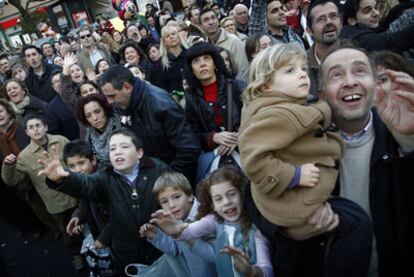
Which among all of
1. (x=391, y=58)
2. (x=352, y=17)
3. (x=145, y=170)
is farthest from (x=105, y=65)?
(x=391, y=58)

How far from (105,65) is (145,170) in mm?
3453

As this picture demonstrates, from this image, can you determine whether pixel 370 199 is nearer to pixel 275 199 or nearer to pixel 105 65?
pixel 275 199

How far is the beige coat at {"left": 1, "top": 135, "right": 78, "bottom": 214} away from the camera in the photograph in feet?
12.5

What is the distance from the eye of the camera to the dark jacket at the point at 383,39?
253cm

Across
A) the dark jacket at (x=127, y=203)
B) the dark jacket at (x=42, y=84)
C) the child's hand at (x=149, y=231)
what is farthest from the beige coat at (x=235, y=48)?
the dark jacket at (x=42, y=84)

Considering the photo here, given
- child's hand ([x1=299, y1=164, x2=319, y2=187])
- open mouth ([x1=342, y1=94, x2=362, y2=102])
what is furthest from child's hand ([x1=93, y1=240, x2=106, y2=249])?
open mouth ([x1=342, y1=94, x2=362, y2=102])

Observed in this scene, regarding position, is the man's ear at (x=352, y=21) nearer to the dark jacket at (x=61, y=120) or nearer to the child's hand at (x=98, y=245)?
the child's hand at (x=98, y=245)

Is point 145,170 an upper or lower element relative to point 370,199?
upper

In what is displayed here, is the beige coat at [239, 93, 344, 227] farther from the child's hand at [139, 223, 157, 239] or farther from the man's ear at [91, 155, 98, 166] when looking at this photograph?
the man's ear at [91, 155, 98, 166]

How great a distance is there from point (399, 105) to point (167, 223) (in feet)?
4.37

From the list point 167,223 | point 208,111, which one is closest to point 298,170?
point 167,223

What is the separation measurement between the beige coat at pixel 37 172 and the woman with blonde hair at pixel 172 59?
1.89 m

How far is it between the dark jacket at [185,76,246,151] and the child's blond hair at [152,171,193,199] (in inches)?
19.2

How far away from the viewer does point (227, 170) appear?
2.21 metres
